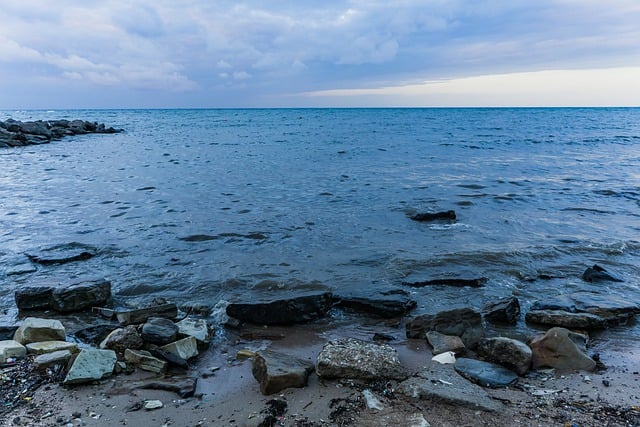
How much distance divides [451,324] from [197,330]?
308cm

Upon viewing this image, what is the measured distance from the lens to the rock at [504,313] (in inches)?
232

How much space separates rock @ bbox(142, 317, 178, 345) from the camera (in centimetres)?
507

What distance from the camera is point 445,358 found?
487cm

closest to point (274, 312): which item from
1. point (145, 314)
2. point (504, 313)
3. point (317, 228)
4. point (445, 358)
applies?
point (145, 314)

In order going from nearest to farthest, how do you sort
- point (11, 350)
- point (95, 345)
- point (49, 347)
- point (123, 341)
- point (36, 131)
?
1. point (11, 350)
2. point (49, 347)
3. point (123, 341)
4. point (95, 345)
5. point (36, 131)

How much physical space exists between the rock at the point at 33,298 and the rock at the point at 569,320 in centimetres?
667

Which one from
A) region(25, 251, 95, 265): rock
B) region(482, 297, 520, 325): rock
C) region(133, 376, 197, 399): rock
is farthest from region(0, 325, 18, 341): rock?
region(482, 297, 520, 325): rock

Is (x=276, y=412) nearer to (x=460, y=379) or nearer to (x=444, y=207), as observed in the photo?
(x=460, y=379)

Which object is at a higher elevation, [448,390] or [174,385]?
[448,390]

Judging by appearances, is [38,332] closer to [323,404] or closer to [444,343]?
[323,404]

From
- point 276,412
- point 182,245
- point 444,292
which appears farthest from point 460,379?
point 182,245

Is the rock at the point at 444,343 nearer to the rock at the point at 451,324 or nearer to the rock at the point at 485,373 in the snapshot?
the rock at the point at 451,324

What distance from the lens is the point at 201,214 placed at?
11617 mm

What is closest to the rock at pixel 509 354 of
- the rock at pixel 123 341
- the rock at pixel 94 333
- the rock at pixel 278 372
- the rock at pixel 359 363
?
the rock at pixel 359 363
